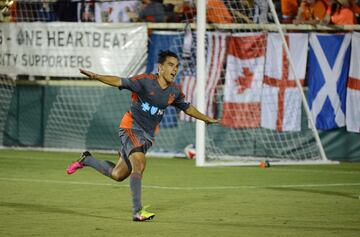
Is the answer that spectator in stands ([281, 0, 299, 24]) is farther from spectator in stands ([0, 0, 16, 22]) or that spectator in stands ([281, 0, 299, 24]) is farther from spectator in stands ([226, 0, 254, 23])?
spectator in stands ([0, 0, 16, 22])

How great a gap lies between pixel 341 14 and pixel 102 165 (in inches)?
362

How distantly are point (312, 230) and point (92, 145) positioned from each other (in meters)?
11.9

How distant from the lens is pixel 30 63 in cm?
2072

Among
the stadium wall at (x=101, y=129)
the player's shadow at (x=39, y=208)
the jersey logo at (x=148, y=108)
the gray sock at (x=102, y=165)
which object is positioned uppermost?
the jersey logo at (x=148, y=108)

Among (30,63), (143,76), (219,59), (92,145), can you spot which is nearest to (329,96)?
(219,59)

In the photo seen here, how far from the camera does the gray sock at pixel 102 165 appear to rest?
435 inches

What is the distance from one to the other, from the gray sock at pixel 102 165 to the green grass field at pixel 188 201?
0.42 metres

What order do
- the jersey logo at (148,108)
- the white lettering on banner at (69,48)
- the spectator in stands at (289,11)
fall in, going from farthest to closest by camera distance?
the white lettering on banner at (69,48) < the spectator in stands at (289,11) < the jersey logo at (148,108)

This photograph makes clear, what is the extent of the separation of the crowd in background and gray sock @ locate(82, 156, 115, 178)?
745cm

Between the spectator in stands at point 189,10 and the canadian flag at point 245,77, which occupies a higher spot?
the spectator in stands at point 189,10

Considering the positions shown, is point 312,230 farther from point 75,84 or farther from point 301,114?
point 75,84

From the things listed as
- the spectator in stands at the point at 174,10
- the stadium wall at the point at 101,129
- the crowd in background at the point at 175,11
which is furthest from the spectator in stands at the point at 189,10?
the stadium wall at the point at 101,129

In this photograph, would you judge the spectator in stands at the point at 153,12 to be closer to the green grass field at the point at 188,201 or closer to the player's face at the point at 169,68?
the green grass field at the point at 188,201

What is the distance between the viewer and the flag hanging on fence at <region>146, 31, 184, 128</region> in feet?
64.7
